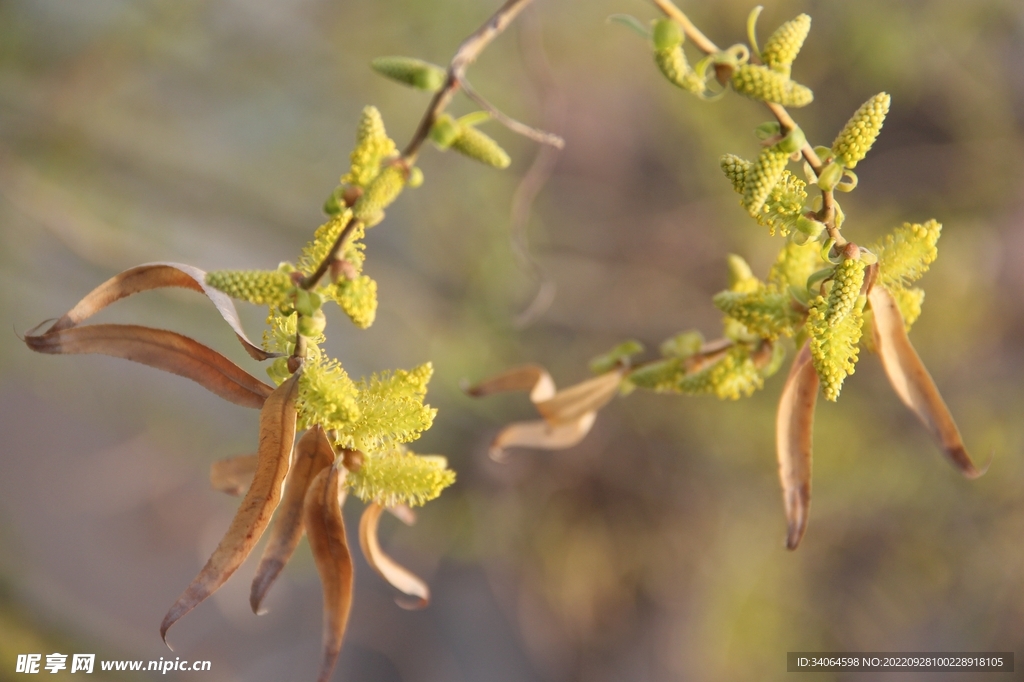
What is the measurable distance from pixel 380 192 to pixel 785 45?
19cm

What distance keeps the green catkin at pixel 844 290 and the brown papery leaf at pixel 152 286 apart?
0.29 metres

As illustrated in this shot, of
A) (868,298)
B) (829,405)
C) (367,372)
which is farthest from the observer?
(367,372)

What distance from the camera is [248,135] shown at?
1.12 meters

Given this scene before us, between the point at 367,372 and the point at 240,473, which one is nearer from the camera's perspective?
the point at 240,473

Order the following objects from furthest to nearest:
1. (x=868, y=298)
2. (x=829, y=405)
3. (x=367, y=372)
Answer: (x=367, y=372) < (x=829, y=405) < (x=868, y=298)

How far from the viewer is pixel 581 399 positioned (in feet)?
1.65

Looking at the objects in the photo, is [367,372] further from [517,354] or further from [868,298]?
[868,298]

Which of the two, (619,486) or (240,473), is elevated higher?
(240,473)

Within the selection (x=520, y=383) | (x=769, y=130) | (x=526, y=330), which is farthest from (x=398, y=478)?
(x=526, y=330)

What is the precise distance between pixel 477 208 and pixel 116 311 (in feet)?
1.99

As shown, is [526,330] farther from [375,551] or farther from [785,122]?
[785,122]

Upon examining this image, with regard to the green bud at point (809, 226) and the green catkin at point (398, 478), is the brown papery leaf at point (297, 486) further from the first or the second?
the green bud at point (809, 226)

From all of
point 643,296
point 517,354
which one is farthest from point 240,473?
point 643,296

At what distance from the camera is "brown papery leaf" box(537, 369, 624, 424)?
495mm
